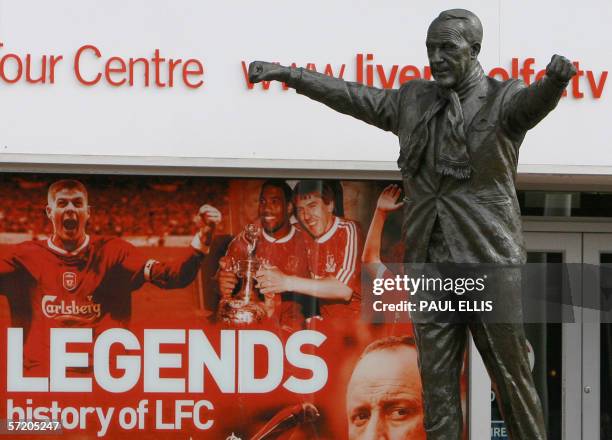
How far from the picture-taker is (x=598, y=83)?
913 centimetres

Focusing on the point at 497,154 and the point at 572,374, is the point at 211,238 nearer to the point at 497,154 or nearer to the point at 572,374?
the point at 572,374

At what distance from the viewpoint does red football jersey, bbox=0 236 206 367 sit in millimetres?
9328

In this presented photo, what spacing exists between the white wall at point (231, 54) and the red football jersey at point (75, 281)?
2.59ft

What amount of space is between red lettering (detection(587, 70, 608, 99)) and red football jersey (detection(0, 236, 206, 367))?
285 cm

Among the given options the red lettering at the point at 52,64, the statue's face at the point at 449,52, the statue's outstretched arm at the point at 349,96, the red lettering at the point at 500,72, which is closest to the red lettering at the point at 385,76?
the red lettering at the point at 500,72

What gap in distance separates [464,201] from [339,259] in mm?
3363

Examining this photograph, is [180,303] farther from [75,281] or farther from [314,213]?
[314,213]

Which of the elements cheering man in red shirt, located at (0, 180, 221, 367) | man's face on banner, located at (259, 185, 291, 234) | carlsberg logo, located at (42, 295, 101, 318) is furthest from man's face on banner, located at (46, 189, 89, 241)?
man's face on banner, located at (259, 185, 291, 234)

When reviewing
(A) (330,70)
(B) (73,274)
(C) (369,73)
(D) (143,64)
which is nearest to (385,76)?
(C) (369,73)

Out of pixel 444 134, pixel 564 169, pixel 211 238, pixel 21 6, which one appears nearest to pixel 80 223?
pixel 211 238

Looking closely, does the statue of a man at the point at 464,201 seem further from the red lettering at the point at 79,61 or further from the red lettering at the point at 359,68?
the red lettering at the point at 79,61

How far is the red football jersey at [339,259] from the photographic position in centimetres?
937

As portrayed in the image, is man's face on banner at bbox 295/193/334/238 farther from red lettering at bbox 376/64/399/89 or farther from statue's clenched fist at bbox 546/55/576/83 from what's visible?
statue's clenched fist at bbox 546/55/576/83

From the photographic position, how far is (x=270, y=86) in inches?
355
